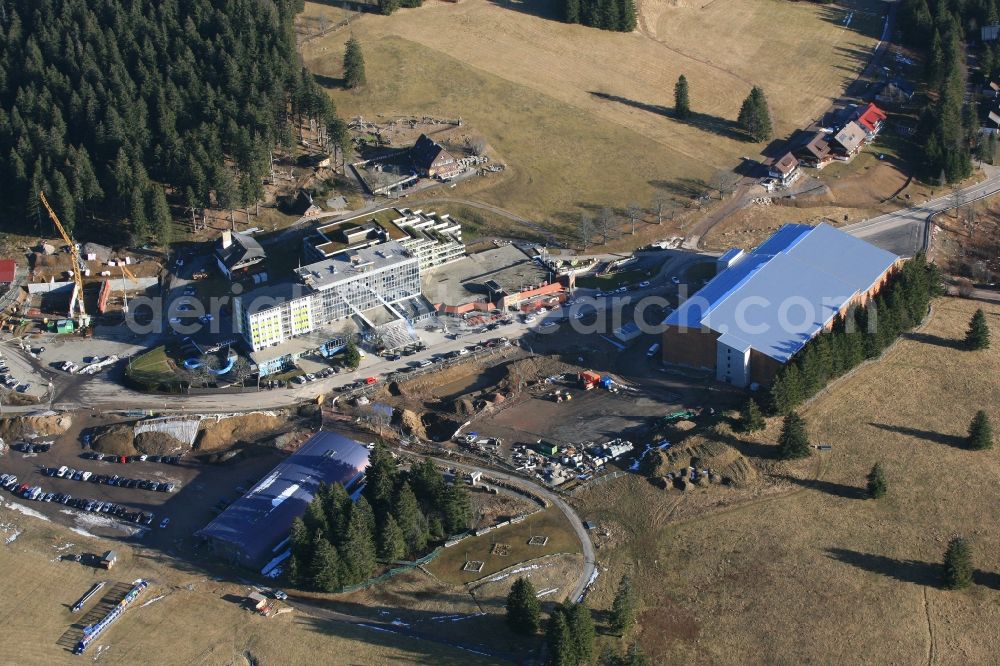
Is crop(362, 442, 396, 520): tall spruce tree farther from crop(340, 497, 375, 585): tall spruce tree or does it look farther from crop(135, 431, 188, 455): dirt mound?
crop(135, 431, 188, 455): dirt mound

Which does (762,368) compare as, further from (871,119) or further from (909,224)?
(871,119)

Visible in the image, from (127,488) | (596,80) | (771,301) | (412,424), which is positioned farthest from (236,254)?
(596,80)

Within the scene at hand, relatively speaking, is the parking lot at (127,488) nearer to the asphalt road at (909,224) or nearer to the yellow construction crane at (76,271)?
the yellow construction crane at (76,271)

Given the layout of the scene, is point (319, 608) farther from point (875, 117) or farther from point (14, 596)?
point (875, 117)

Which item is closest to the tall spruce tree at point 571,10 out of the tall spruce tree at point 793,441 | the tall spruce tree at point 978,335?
the tall spruce tree at point 978,335

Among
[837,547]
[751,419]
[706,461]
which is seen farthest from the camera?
[751,419]

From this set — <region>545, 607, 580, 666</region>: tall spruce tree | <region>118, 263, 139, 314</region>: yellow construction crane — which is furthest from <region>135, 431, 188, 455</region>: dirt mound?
<region>545, 607, 580, 666</region>: tall spruce tree
